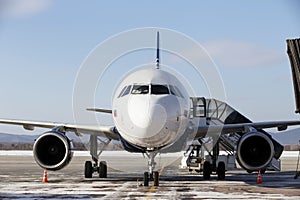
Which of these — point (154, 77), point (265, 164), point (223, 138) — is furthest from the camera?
point (223, 138)

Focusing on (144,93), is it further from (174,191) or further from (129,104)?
(174,191)

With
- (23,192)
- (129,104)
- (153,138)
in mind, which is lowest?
(23,192)

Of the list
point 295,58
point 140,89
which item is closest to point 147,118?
point 140,89

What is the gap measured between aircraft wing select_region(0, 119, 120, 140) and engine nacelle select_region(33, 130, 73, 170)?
3.36ft

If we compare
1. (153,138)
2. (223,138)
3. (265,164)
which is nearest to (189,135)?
(265,164)

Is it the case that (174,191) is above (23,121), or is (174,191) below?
below

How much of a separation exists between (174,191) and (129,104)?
9.15 feet

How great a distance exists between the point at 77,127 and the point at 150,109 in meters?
5.78

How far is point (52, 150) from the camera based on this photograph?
760 inches

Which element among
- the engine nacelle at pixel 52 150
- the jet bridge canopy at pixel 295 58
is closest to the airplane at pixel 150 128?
the engine nacelle at pixel 52 150

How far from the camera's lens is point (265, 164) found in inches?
742

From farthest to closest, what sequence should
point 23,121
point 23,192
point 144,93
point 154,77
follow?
point 23,121
point 154,77
point 144,93
point 23,192

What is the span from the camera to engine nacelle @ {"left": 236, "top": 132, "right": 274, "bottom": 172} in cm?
1886

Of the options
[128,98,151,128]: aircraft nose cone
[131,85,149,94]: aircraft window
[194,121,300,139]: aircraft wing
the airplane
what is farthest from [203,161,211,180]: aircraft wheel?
[128,98,151,128]: aircraft nose cone
